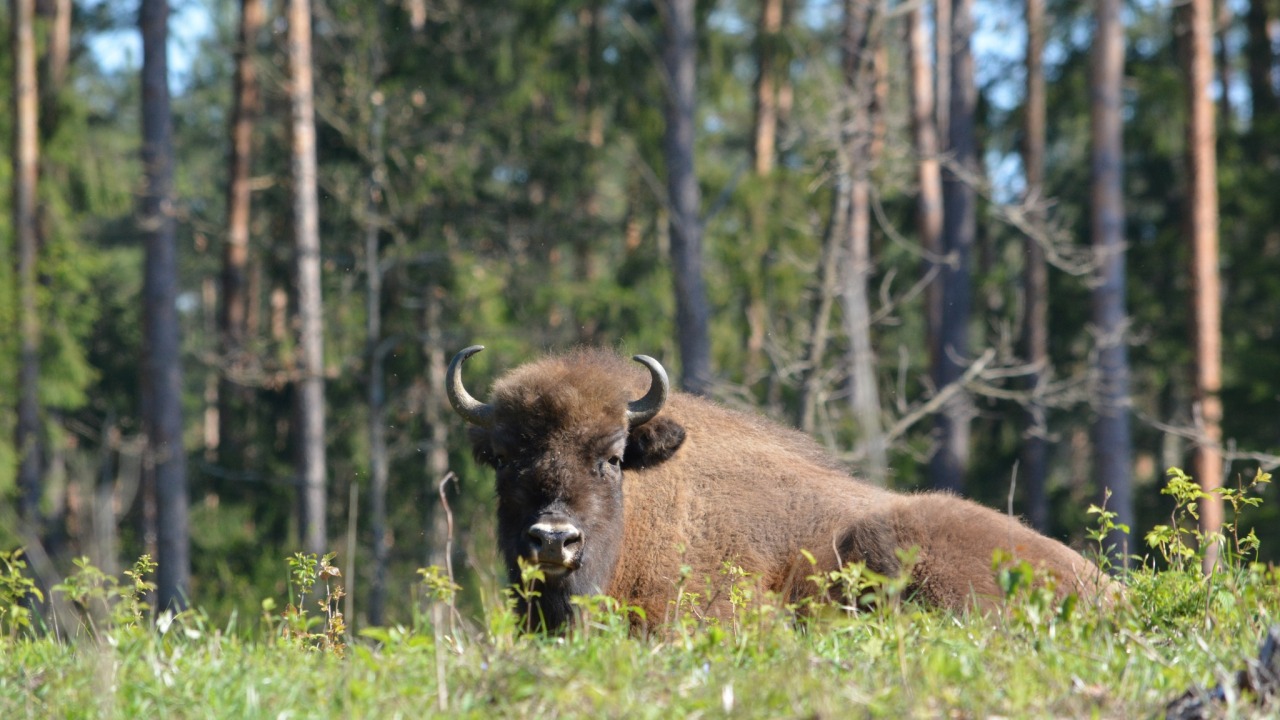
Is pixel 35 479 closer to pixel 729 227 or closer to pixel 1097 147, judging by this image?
pixel 729 227

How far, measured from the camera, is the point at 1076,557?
7.84 metres

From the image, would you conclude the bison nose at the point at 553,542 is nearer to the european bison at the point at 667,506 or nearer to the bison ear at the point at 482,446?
the european bison at the point at 667,506

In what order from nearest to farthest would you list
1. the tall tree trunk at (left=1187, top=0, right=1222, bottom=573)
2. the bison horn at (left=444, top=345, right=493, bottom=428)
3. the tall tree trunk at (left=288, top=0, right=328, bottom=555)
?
1. the bison horn at (left=444, top=345, right=493, bottom=428)
2. the tall tree trunk at (left=1187, top=0, right=1222, bottom=573)
3. the tall tree trunk at (left=288, top=0, right=328, bottom=555)

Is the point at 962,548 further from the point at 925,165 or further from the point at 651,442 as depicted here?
the point at 925,165

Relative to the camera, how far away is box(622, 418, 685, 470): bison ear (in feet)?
27.7

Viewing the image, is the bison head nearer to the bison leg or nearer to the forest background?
the bison leg

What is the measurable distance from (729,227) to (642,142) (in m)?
3.68

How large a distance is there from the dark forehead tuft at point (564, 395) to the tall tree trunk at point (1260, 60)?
2234cm

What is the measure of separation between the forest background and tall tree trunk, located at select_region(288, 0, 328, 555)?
63mm

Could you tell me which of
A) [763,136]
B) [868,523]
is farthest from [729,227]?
[868,523]

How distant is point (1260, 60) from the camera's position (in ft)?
87.4

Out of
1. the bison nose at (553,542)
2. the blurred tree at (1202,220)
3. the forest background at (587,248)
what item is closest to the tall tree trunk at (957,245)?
the forest background at (587,248)

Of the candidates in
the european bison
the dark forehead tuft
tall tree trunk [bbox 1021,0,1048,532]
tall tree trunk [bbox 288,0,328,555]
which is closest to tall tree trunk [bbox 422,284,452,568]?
tall tree trunk [bbox 288,0,328,555]

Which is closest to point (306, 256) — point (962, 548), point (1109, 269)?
point (1109, 269)
